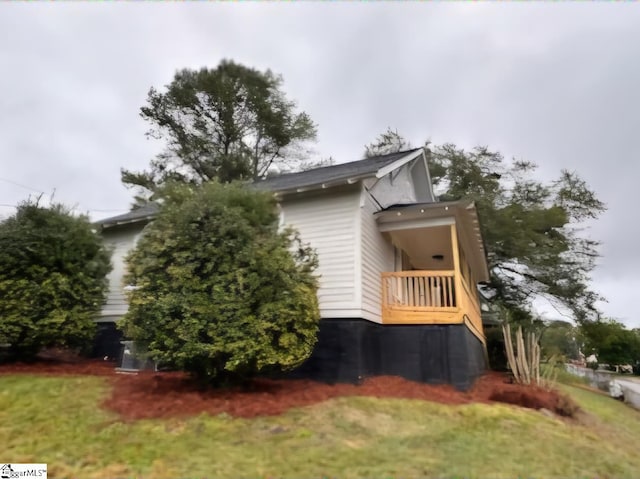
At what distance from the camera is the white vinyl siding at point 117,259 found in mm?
11156

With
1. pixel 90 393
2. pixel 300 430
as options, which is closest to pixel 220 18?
pixel 90 393

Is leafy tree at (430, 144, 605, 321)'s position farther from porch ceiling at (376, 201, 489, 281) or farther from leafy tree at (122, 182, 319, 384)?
leafy tree at (122, 182, 319, 384)

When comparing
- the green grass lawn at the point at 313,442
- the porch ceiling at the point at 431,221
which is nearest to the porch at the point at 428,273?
the porch ceiling at the point at 431,221

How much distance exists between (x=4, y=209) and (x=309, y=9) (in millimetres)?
9501

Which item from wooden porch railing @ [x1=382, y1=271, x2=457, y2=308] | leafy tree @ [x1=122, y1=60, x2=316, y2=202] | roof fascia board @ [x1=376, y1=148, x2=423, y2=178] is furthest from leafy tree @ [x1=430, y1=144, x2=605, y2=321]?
leafy tree @ [x1=122, y1=60, x2=316, y2=202]

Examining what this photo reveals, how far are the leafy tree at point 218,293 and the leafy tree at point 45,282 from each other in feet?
9.85

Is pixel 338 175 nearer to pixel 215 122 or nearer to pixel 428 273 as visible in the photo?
pixel 428 273

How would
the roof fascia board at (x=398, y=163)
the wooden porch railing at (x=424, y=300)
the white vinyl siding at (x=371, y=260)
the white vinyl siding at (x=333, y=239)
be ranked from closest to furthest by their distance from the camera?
the white vinyl siding at (x=333, y=239), the wooden porch railing at (x=424, y=300), the white vinyl siding at (x=371, y=260), the roof fascia board at (x=398, y=163)

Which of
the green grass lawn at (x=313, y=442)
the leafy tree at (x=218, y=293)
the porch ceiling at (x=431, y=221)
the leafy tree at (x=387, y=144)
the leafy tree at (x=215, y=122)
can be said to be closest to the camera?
the green grass lawn at (x=313, y=442)

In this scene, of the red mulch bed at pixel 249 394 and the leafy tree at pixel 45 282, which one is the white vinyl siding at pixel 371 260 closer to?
the red mulch bed at pixel 249 394

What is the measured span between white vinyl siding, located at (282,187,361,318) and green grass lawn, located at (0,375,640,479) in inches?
88.4

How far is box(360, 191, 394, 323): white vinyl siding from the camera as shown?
819 cm

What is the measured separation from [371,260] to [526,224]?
1316 cm

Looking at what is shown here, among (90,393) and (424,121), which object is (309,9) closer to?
(90,393)
